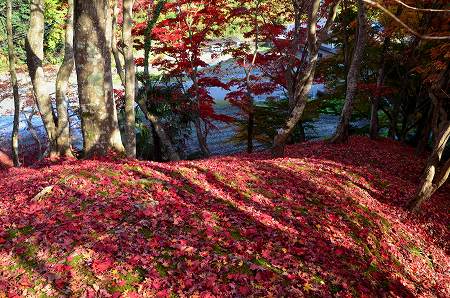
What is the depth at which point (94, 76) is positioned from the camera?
338 inches

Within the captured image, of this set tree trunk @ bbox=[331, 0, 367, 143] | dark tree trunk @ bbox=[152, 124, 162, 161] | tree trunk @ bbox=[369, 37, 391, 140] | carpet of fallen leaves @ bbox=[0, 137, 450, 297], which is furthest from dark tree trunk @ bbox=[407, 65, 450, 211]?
dark tree trunk @ bbox=[152, 124, 162, 161]

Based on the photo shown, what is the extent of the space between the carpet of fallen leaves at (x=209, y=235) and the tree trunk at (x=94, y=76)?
32.3 inches

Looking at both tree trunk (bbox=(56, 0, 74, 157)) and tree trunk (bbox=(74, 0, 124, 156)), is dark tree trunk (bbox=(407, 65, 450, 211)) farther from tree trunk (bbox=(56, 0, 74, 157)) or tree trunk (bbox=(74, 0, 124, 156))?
tree trunk (bbox=(56, 0, 74, 157))

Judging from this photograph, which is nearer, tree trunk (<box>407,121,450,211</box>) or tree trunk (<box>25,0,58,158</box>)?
tree trunk (<box>407,121,450,211</box>)

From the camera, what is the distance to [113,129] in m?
9.60

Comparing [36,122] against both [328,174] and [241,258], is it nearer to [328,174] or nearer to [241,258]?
[328,174]

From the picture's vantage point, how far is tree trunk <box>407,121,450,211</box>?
9.48 metres

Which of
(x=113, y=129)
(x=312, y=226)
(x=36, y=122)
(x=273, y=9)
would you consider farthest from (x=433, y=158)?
(x=36, y=122)

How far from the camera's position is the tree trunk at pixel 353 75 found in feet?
46.6

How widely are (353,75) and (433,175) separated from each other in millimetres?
6288

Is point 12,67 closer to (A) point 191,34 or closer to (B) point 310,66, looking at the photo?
(A) point 191,34

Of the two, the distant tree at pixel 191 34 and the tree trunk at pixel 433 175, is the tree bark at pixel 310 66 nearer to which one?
the tree trunk at pixel 433 175

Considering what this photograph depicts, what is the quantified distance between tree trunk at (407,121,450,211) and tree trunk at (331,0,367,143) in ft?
17.8

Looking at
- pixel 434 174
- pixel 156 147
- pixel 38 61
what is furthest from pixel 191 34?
pixel 434 174
